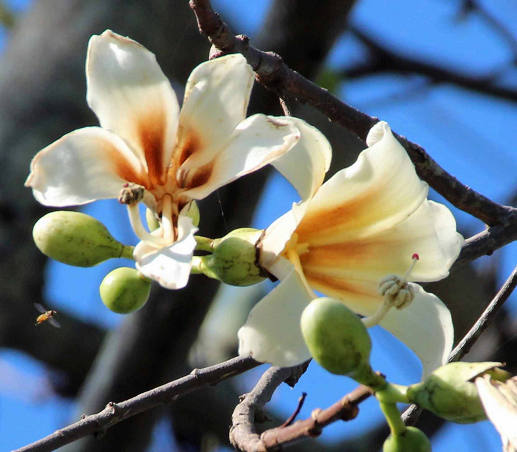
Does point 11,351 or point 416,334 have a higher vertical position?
point 416,334

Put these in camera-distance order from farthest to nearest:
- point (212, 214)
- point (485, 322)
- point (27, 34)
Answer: point (27, 34) < point (212, 214) < point (485, 322)

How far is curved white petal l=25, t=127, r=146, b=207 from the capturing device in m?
0.95

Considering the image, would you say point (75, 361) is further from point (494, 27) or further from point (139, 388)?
point (494, 27)

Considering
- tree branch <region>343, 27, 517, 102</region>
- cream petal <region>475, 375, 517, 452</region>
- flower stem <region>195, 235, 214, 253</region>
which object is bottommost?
tree branch <region>343, 27, 517, 102</region>

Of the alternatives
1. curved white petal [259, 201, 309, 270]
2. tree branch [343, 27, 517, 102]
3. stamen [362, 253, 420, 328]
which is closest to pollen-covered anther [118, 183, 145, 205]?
curved white petal [259, 201, 309, 270]

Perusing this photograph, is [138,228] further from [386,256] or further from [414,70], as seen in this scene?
[414,70]

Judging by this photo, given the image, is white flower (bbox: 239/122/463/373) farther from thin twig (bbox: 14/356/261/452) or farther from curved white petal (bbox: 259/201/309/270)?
thin twig (bbox: 14/356/261/452)

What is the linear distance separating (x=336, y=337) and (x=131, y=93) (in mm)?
350

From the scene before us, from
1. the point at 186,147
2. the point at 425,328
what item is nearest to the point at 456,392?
the point at 425,328

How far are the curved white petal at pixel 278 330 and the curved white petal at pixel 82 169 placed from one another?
0.64 feet

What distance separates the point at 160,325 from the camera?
8.39ft

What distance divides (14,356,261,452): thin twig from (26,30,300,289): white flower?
0.25 meters

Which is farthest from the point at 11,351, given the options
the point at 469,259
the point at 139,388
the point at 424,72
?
the point at 469,259

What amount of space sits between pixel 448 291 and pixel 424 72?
3.11 ft
